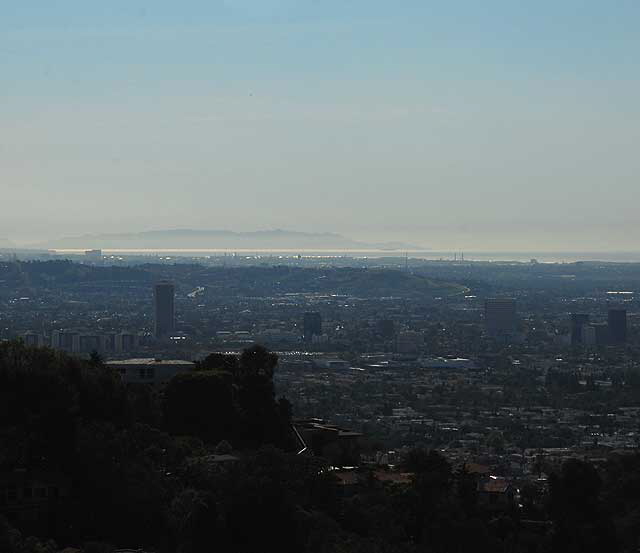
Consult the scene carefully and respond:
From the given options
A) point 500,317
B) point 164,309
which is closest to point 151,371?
point 164,309

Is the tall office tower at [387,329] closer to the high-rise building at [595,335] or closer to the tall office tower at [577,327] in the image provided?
the tall office tower at [577,327]

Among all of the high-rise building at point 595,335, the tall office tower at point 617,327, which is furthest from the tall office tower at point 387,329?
the tall office tower at point 617,327

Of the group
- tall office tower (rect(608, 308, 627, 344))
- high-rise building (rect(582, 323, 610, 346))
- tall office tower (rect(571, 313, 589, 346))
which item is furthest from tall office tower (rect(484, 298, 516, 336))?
tall office tower (rect(608, 308, 627, 344))

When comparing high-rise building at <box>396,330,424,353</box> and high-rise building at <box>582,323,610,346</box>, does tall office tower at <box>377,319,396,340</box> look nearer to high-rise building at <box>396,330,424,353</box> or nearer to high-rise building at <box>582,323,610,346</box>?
high-rise building at <box>396,330,424,353</box>

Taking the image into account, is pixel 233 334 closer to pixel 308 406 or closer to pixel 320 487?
pixel 308 406

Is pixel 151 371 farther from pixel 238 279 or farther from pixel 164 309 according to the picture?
pixel 238 279

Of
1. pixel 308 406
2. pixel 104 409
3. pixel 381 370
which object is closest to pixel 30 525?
pixel 104 409
